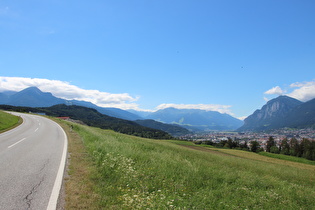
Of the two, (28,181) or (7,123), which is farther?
(7,123)

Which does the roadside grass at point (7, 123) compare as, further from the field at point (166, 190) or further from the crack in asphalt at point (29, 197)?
the field at point (166, 190)

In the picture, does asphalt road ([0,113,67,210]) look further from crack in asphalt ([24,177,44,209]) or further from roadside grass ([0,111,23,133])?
roadside grass ([0,111,23,133])

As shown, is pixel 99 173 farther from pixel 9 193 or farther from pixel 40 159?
pixel 40 159

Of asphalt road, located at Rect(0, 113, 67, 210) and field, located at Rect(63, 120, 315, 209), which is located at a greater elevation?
field, located at Rect(63, 120, 315, 209)

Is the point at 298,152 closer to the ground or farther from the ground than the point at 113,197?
closer to the ground

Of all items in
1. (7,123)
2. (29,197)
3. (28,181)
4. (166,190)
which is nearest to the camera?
(29,197)

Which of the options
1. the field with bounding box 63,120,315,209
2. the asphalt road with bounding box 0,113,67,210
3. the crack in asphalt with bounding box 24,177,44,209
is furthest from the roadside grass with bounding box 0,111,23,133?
the field with bounding box 63,120,315,209

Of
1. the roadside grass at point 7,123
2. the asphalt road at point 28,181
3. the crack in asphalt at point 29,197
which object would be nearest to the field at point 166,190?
the asphalt road at point 28,181

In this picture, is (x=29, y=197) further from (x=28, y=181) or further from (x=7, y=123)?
(x=7, y=123)

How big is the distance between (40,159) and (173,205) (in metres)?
9.34

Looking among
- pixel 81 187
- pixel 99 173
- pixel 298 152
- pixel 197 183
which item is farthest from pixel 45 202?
pixel 298 152

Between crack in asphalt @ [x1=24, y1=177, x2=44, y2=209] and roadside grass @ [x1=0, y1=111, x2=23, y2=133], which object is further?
roadside grass @ [x1=0, y1=111, x2=23, y2=133]

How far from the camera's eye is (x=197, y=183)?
7129mm

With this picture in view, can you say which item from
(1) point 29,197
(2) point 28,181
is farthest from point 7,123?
(1) point 29,197
